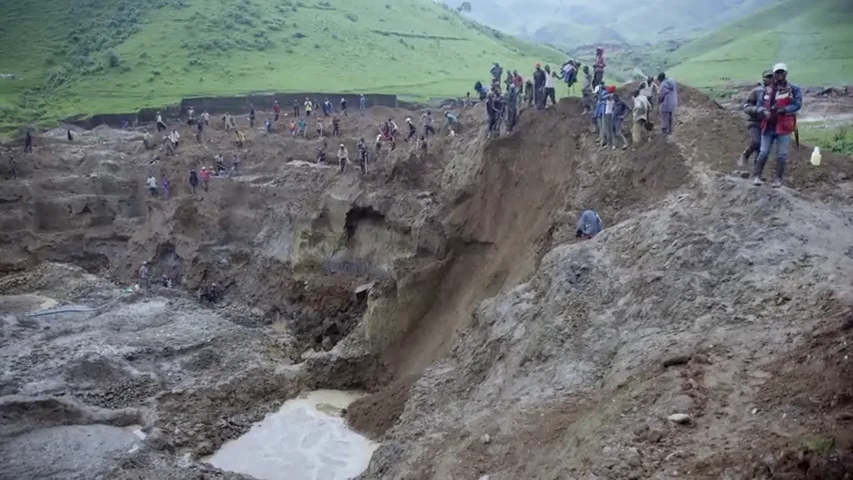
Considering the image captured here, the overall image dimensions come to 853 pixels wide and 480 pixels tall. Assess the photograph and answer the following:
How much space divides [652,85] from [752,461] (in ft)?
51.7

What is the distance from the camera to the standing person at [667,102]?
64.6 feet

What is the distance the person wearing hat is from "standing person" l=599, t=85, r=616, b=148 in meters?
6.50

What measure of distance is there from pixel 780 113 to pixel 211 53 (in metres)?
60.9

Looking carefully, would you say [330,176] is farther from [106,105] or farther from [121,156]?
[106,105]

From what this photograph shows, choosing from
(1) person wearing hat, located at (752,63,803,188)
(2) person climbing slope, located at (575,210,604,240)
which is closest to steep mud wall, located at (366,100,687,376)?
(2) person climbing slope, located at (575,210,604,240)

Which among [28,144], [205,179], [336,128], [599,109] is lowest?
[205,179]

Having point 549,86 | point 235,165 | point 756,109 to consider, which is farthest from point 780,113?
point 235,165

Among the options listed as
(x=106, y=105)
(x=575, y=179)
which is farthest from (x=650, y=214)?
(x=106, y=105)

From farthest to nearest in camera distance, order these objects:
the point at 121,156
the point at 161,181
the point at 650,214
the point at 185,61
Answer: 1. the point at 185,61
2. the point at 121,156
3. the point at 161,181
4. the point at 650,214

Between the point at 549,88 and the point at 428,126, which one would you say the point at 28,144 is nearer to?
the point at 428,126

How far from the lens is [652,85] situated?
74.3 feet

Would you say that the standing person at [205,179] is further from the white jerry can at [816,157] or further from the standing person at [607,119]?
the white jerry can at [816,157]

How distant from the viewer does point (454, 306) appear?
24531 mm

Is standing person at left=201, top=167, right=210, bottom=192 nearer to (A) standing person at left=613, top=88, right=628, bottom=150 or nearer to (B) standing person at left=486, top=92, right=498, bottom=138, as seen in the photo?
(B) standing person at left=486, top=92, right=498, bottom=138
